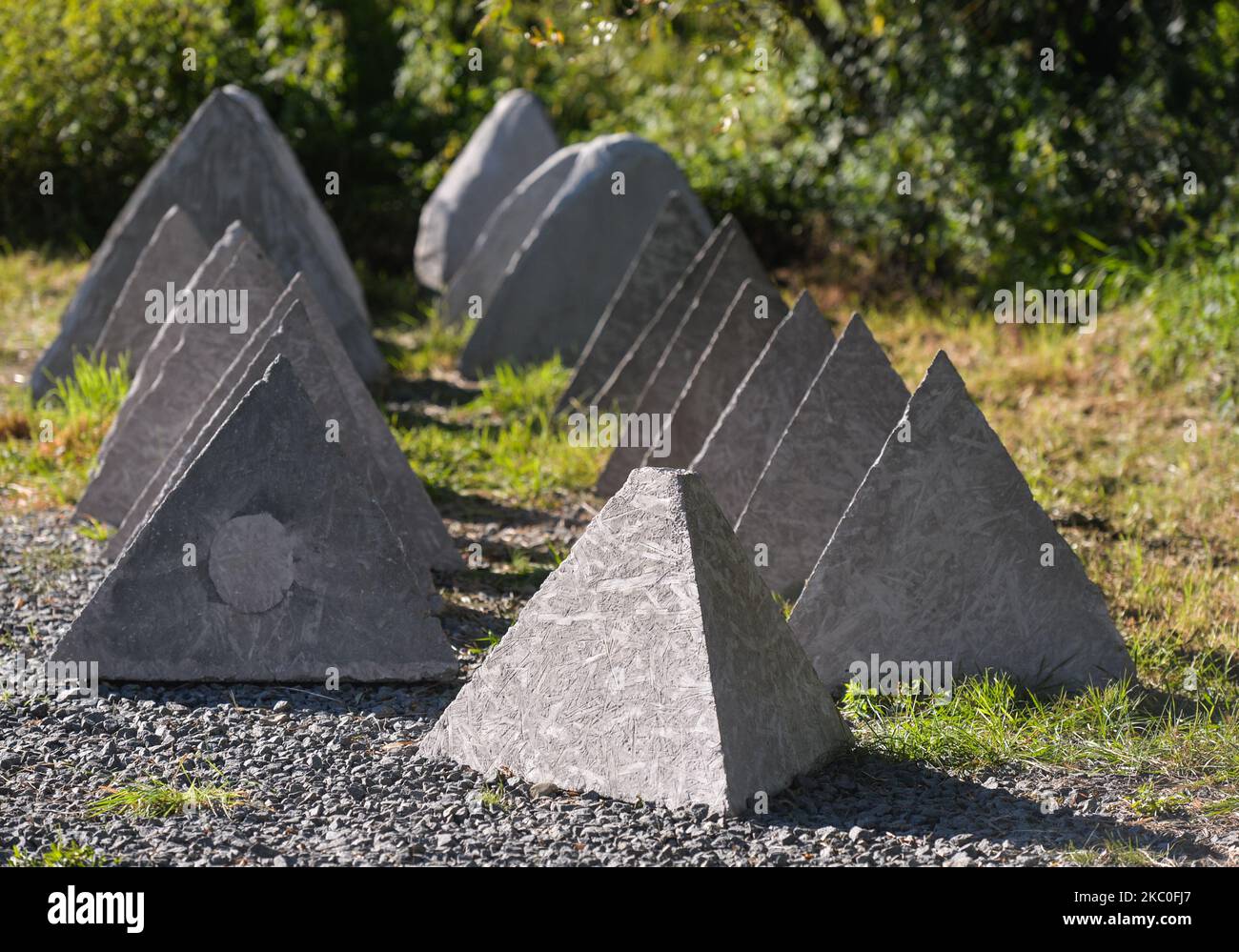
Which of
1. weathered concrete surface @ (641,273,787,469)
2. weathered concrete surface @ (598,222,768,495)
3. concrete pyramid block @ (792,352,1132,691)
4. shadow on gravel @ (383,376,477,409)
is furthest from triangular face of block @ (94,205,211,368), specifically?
concrete pyramid block @ (792,352,1132,691)

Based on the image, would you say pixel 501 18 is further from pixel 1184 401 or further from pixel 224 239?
pixel 1184 401

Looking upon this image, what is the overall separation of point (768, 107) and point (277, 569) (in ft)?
22.1

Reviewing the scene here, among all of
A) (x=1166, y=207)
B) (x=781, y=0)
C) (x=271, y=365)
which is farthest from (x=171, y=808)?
(x=1166, y=207)

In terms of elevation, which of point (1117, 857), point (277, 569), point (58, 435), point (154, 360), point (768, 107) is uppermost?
point (768, 107)

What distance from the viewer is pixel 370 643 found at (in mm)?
4086

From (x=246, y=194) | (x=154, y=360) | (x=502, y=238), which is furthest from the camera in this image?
(x=502, y=238)

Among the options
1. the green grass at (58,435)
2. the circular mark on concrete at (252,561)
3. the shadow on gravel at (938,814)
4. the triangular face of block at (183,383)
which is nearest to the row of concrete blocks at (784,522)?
the shadow on gravel at (938,814)

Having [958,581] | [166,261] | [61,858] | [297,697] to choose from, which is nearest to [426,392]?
[166,261]

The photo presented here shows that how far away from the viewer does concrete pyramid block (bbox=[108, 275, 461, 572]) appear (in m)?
4.76

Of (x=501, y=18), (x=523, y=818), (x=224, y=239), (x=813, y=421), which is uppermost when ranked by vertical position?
(x=501, y=18)

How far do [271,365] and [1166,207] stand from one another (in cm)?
566

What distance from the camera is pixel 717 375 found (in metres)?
5.78

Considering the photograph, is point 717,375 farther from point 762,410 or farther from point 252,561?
point 252,561

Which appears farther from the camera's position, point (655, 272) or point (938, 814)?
point (655, 272)
